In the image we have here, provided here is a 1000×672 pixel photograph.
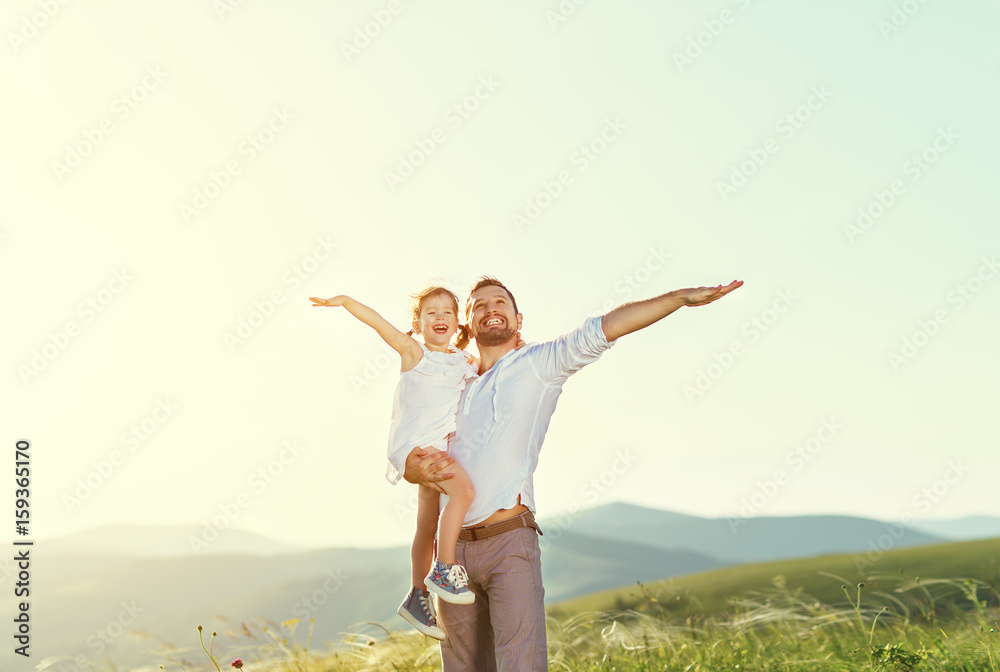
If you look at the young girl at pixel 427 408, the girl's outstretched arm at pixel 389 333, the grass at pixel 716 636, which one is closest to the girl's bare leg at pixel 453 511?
the young girl at pixel 427 408

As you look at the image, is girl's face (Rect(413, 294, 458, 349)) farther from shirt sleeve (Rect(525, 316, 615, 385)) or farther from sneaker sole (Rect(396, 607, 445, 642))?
A: sneaker sole (Rect(396, 607, 445, 642))

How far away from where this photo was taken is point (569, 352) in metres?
4.96

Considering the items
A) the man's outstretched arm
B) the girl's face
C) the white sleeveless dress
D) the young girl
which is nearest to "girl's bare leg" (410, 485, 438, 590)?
the young girl

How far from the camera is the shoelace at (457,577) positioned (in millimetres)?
4789

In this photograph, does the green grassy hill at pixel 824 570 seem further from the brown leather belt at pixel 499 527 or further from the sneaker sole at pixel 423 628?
the brown leather belt at pixel 499 527

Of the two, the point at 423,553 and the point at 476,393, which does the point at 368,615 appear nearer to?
the point at 423,553

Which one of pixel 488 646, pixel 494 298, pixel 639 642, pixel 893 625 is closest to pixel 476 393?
pixel 494 298

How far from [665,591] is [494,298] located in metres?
3.65

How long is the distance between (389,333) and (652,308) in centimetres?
162

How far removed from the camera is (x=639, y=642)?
731 cm

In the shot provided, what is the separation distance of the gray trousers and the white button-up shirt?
20 centimetres

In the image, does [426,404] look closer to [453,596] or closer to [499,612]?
[453,596]

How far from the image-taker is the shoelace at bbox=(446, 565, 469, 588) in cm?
479

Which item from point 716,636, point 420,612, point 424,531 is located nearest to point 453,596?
point 420,612
